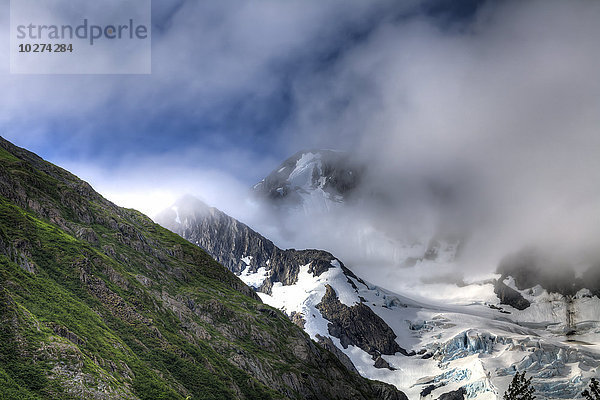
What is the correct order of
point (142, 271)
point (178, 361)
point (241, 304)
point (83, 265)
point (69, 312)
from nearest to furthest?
point (69, 312) → point (178, 361) → point (83, 265) → point (142, 271) → point (241, 304)

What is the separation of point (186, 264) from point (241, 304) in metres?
31.0

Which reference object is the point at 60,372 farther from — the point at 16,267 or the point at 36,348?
the point at 16,267

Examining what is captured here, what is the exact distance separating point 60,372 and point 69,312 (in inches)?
869

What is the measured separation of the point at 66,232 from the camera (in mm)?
139375

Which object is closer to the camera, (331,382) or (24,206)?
(24,206)

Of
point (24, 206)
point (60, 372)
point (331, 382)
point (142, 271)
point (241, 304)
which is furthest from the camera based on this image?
point (241, 304)

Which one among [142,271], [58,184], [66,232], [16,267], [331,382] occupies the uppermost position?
[58,184]

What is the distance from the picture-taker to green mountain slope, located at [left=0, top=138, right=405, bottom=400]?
260 ft

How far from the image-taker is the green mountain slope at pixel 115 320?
79125 millimetres

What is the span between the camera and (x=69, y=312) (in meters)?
96.0

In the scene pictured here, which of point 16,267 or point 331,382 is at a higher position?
point 16,267

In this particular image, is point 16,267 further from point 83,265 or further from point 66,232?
point 66,232

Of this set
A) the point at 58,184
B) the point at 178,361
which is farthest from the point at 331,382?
the point at 58,184

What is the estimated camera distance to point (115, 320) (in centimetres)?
11212
